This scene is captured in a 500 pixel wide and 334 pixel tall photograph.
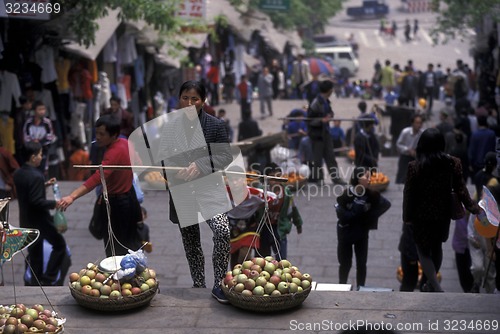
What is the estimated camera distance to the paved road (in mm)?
9977

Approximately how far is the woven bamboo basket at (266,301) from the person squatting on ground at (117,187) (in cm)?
138

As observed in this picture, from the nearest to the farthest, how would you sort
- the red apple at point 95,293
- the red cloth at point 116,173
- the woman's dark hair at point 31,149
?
the red apple at point 95,293
the red cloth at point 116,173
the woman's dark hair at point 31,149

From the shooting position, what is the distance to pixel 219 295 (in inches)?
264

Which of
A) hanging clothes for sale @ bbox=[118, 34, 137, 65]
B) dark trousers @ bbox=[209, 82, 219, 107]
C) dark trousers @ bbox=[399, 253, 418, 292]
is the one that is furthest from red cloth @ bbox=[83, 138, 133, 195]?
dark trousers @ bbox=[209, 82, 219, 107]

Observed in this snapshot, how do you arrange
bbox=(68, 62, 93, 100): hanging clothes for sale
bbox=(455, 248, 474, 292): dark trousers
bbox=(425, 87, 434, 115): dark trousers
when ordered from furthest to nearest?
bbox=(425, 87, 434, 115): dark trousers < bbox=(68, 62, 93, 100): hanging clothes for sale < bbox=(455, 248, 474, 292): dark trousers

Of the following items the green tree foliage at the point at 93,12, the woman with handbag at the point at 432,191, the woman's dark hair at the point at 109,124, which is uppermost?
the green tree foliage at the point at 93,12

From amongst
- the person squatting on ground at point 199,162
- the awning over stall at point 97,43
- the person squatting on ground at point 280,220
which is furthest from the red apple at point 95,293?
the awning over stall at point 97,43

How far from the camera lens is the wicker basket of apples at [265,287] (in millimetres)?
6359

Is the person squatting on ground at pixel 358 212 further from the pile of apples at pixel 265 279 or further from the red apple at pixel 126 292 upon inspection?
the red apple at pixel 126 292

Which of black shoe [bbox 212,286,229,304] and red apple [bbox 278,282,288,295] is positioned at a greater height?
red apple [bbox 278,282,288,295]

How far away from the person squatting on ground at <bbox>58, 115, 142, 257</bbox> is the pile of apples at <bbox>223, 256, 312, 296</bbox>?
1288 millimetres

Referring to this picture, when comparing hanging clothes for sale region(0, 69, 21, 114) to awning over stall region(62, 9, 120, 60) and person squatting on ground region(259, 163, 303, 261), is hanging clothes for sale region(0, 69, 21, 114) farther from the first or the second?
person squatting on ground region(259, 163, 303, 261)

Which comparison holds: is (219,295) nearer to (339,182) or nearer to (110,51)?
(339,182)

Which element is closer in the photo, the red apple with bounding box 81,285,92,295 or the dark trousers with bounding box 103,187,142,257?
the red apple with bounding box 81,285,92,295
